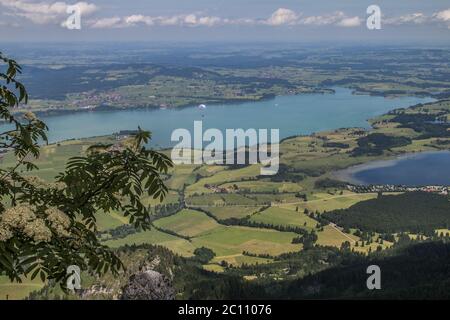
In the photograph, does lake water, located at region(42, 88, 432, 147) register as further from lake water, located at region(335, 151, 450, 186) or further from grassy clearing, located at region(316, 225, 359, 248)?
grassy clearing, located at region(316, 225, 359, 248)

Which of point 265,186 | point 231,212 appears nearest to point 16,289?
point 231,212

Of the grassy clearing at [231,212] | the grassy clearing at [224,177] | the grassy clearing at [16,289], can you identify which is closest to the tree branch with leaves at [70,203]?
the grassy clearing at [16,289]

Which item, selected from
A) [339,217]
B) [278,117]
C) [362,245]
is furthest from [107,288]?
[278,117]

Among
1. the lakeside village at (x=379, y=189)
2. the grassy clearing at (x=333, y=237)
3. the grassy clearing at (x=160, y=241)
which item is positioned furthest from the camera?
the lakeside village at (x=379, y=189)

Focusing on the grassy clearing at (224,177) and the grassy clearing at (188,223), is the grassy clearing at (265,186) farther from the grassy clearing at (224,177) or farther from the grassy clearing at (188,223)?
the grassy clearing at (188,223)

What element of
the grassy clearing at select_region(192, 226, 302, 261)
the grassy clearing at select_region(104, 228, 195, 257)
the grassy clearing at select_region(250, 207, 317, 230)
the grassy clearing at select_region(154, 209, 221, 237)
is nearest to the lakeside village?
the grassy clearing at select_region(250, 207, 317, 230)

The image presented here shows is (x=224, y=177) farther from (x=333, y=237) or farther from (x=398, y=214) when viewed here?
(x=398, y=214)

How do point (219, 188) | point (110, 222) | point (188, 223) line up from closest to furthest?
point (188, 223)
point (110, 222)
point (219, 188)
